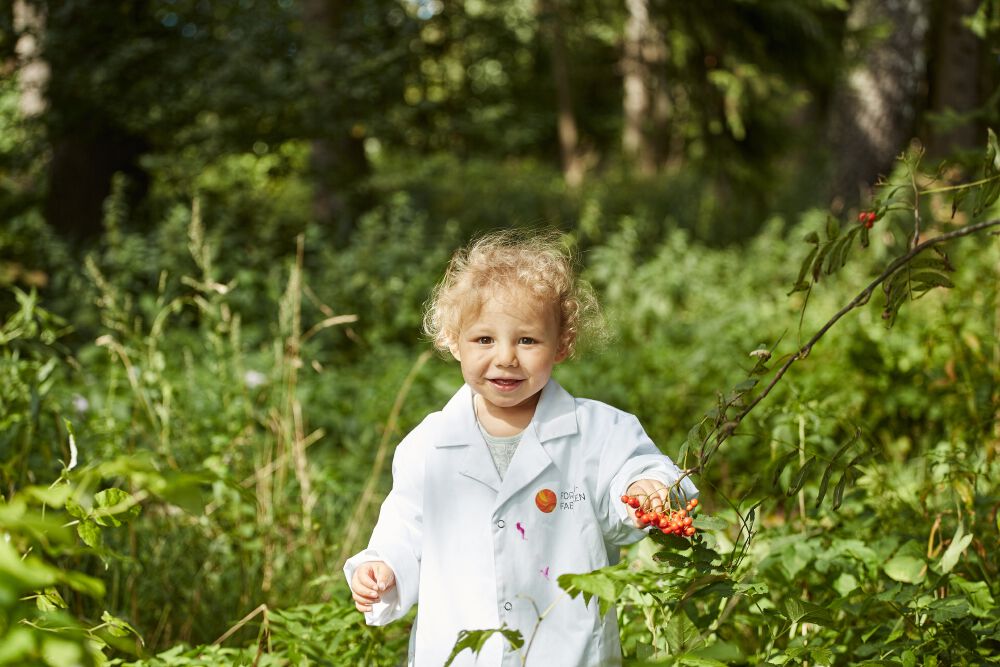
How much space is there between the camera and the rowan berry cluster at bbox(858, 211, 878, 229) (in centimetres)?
191

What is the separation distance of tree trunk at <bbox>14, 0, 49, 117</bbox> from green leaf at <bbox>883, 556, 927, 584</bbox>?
7.22 metres

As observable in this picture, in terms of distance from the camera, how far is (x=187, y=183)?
25.9ft

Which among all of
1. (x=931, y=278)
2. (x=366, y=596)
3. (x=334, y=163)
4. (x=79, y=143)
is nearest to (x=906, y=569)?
(x=931, y=278)

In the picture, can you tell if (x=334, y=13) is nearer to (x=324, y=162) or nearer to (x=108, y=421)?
(x=324, y=162)

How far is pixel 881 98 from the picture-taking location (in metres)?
8.42

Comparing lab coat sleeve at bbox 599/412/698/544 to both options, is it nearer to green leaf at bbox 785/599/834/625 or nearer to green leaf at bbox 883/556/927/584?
green leaf at bbox 785/599/834/625

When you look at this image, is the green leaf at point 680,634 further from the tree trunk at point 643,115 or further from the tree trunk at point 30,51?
the tree trunk at point 643,115

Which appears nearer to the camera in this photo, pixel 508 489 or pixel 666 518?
pixel 666 518

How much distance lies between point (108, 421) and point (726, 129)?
7.32m

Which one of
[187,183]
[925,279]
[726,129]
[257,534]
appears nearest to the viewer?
[925,279]

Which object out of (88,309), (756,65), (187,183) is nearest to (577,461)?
(88,309)

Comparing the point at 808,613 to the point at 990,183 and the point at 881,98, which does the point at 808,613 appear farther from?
the point at 881,98

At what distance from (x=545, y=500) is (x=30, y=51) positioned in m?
7.21

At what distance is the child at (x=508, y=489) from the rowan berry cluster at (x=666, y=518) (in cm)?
6
